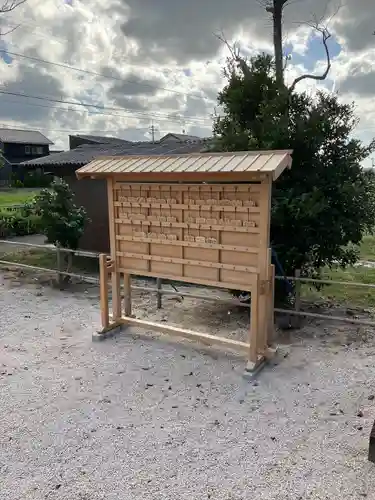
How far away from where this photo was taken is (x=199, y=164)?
386 centimetres

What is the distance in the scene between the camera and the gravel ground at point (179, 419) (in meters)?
2.47

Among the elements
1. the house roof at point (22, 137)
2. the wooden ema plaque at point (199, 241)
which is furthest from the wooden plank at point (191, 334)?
the house roof at point (22, 137)

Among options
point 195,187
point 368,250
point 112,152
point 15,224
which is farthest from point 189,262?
point 15,224

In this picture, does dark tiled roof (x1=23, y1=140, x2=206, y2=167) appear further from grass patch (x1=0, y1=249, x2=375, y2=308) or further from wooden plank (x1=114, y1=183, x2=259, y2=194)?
wooden plank (x1=114, y1=183, x2=259, y2=194)

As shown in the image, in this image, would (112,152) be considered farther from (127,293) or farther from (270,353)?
(270,353)

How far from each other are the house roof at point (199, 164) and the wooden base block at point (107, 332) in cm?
178

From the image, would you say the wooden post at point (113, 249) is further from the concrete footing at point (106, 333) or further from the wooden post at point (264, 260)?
the wooden post at point (264, 260)

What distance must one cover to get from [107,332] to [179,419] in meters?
1.88

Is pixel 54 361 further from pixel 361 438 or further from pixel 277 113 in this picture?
pixel 277 113

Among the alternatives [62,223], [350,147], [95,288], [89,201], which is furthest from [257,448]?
[89,201]

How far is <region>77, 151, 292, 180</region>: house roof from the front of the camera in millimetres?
3538

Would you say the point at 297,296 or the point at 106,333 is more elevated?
the point at 297,296

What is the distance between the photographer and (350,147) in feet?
16.5

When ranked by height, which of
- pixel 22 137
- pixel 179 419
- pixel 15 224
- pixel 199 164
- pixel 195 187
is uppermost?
pixel 22 137
